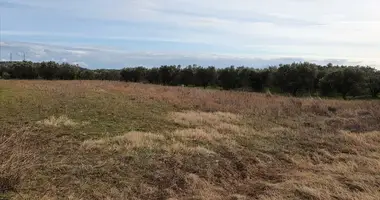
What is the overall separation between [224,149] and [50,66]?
69.3 metres

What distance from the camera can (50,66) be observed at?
77000 millimetres

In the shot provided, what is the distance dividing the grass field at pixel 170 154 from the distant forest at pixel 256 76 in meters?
34.1

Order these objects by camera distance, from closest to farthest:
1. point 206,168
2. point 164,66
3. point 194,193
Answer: point 194,193
point 206,168
point 164,66

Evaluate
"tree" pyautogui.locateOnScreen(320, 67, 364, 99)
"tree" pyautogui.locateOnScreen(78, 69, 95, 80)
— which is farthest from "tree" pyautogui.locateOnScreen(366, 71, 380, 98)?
"tree" pyautogui.locateOnScreen(78, 69, 95, 80)

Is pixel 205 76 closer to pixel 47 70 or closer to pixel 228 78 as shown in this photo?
pixel 228 78

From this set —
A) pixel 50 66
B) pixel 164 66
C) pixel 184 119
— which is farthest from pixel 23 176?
pixel 50 66

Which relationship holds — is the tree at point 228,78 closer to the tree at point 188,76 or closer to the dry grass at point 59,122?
the tree at point 188,76

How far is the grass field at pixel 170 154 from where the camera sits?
368 inches

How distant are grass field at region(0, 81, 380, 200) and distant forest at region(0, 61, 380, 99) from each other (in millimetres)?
34083

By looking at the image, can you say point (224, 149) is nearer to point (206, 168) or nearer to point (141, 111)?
point (206, 168)

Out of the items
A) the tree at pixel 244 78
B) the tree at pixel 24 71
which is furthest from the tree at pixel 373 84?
the tree at pixel 24 71

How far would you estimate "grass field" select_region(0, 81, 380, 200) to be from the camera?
935 cm

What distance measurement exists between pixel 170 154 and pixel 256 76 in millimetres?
55853

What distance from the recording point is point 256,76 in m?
67.0
